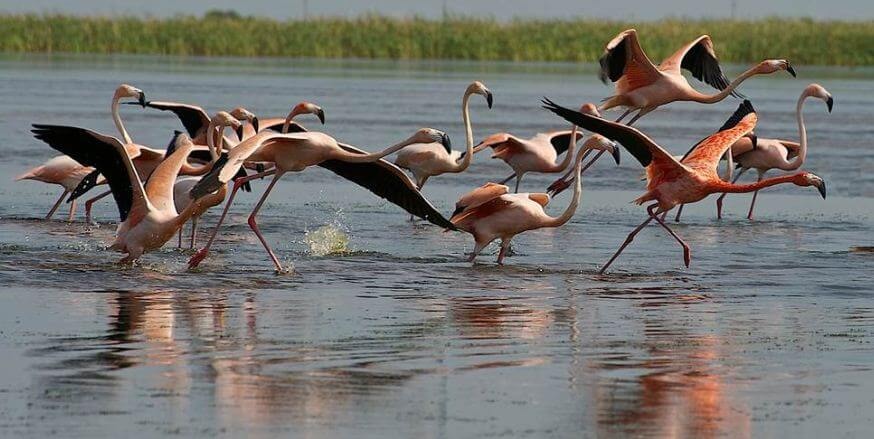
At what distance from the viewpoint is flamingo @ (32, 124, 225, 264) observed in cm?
1048

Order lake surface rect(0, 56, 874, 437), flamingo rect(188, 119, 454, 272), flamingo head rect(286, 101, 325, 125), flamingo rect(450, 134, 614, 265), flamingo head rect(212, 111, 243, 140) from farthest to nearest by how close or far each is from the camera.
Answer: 1. flamingo head rect(286, 101, 325, 125)
2. flamingo head rect(212, 111, 243, 140)
3. flamingo rect(450, 134, 614, 265)
4. flamingo rect(188, 119, 454, 272)
5. lake surface rect(0, 56, 874, 437)

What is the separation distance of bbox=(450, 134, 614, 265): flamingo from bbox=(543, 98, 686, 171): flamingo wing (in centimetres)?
26

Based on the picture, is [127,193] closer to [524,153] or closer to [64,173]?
[64,173]

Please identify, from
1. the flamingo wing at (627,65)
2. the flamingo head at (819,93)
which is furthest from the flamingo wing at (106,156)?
the flamingo head at (819,93)

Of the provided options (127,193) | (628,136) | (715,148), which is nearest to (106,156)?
(127,193)

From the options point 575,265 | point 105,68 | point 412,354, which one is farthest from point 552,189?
point 105,68

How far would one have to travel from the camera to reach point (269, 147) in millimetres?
11398

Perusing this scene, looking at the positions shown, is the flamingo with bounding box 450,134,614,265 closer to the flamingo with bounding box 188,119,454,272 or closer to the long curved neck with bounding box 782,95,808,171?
the flamingo with bounding box 188,119,454,272

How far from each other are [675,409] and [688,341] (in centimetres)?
176

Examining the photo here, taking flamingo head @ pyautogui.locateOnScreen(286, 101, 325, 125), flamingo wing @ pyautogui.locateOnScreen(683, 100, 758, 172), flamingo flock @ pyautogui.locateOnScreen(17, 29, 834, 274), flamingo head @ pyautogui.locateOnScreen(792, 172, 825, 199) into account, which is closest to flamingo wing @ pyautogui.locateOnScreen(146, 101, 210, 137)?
flamingo flock @ pyautogui.locateOnScreen(17, 29, 834, 274)

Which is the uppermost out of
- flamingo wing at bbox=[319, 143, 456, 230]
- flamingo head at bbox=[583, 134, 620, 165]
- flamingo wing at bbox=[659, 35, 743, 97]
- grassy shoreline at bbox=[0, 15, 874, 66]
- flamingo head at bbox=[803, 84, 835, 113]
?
flamingo wing at bbox=[659, 35, 743, 97]

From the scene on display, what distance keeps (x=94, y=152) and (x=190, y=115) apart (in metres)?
3.86

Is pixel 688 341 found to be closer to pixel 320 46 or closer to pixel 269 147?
pixel 269 147

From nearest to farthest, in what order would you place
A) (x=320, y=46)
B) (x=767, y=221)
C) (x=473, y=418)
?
1. (x=473, y=418)
2. (x=767, y=221)
3. (x=320, y=46)
